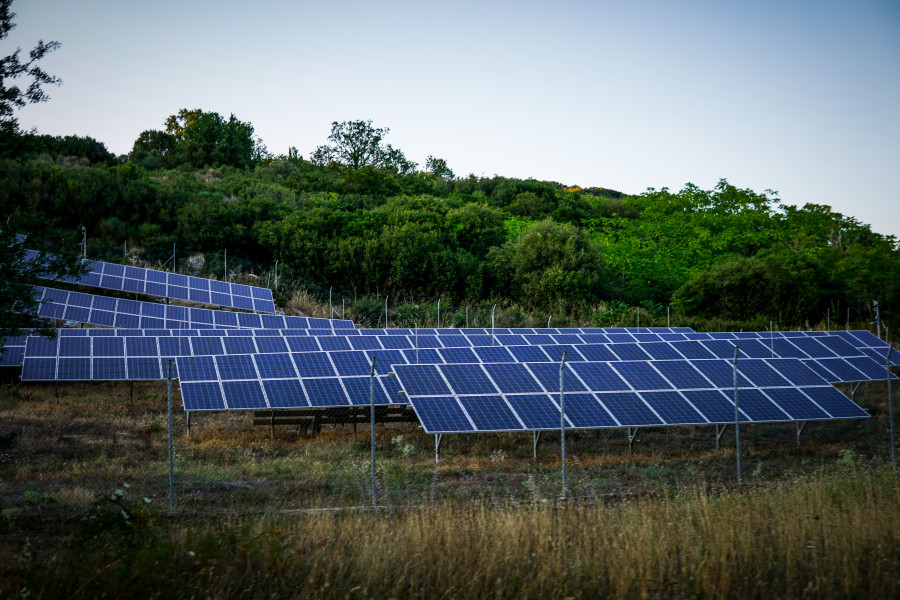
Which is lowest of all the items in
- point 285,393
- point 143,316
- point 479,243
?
point 285,393

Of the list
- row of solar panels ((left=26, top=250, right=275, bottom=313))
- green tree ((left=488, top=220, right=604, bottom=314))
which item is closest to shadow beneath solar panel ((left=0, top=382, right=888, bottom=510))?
row of solar panels ((left=26, top=250, right=275, bottom=313))

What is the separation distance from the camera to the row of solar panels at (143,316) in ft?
90.1

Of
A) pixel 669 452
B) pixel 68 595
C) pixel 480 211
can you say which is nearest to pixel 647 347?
pixel 669 452

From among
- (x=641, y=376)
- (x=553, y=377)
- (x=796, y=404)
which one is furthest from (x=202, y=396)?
(x=796, y=404)

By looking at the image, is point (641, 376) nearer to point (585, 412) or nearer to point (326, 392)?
point (585, 412)

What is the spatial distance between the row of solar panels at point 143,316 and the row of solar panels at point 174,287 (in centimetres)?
122

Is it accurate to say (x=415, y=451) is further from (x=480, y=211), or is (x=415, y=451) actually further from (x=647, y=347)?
(x=480, y=211)

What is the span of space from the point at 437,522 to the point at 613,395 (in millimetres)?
7487

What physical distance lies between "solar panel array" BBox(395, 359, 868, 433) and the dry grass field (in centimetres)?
95

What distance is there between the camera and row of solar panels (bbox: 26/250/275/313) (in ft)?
101

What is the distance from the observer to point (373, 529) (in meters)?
8.71

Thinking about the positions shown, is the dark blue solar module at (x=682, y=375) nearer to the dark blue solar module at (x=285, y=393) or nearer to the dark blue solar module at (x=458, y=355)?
the dark blue solar module at (x=458, y=355)

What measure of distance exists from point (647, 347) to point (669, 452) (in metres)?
5.33

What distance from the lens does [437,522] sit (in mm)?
8562
